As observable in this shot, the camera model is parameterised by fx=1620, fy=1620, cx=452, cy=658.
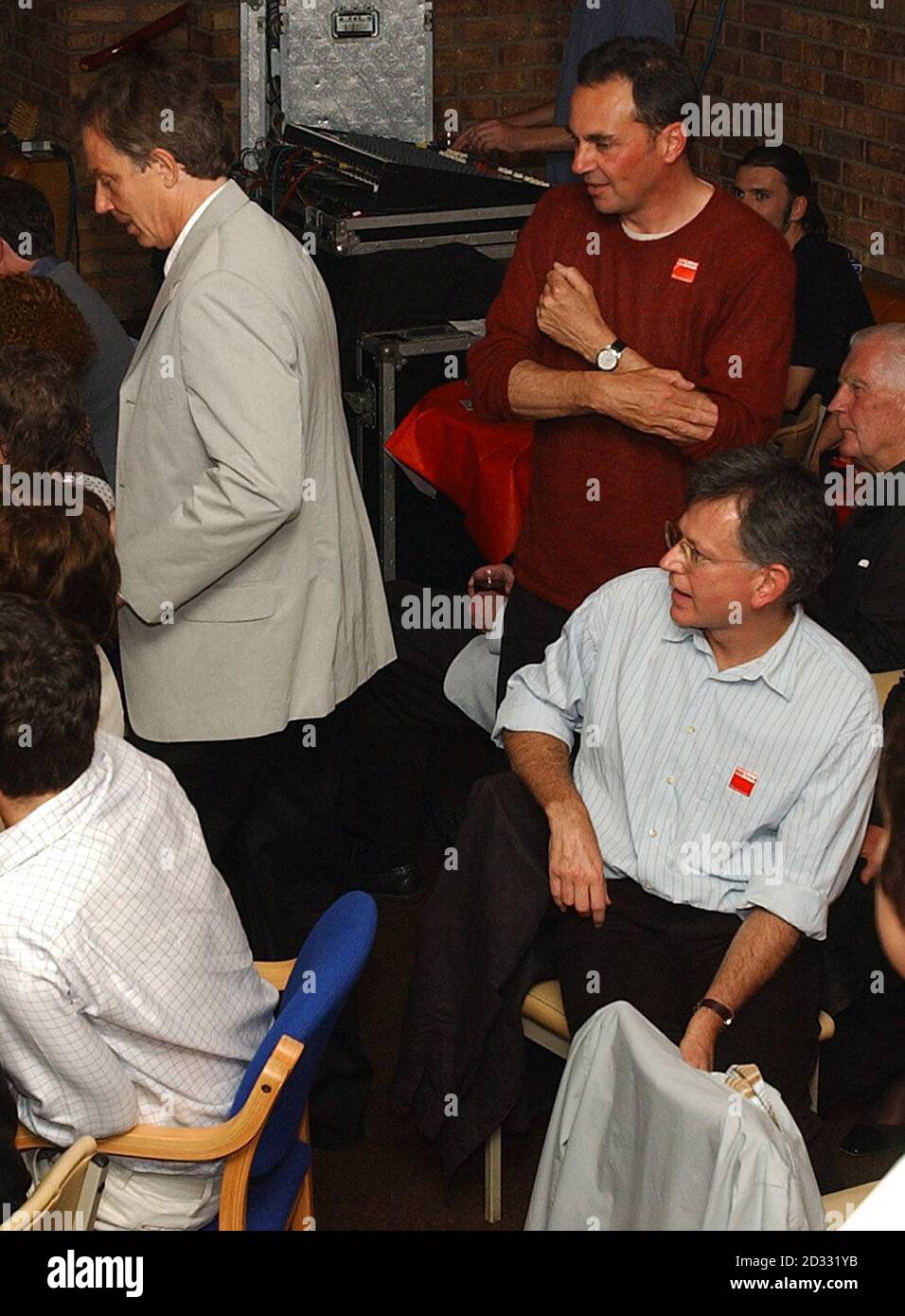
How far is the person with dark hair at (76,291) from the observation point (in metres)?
3.17

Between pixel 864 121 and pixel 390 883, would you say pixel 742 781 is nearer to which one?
pixel 390 883

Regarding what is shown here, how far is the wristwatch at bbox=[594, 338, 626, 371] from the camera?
236 cm

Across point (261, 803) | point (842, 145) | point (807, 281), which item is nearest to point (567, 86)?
point (842, 145)

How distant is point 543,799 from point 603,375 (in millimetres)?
619

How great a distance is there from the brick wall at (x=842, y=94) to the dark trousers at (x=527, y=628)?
7.07ft

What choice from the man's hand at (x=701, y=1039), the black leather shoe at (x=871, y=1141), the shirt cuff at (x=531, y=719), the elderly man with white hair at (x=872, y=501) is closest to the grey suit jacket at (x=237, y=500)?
the shirt cuff at (x=531, y=719)

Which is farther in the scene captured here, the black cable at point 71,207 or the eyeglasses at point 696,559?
the black cable at point 71,207

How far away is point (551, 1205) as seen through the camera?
166cm

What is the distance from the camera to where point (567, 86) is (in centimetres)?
455

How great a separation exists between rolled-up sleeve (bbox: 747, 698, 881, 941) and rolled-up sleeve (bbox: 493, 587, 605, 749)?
365mm

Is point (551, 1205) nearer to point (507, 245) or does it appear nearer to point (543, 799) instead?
point (543, 799)

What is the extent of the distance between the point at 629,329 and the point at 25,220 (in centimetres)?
143

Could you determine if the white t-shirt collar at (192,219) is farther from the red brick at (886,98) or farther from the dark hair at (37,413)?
the red brick at (886,98)

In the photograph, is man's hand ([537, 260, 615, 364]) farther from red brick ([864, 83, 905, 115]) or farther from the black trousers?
red brick ([864, 83, 905, 115])
